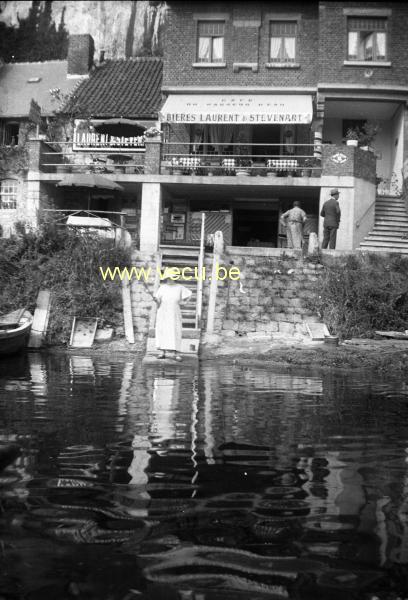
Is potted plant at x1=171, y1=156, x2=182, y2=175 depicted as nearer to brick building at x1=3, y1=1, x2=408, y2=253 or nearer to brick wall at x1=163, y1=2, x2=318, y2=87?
brick building at x1=3, y1=1, x2=408, y2=253

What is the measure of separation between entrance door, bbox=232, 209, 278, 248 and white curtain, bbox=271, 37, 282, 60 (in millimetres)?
5763

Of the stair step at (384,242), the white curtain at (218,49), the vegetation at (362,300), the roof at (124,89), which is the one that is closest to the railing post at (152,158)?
the roof at (124,89)

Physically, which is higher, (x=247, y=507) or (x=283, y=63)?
(x=283, y=63)

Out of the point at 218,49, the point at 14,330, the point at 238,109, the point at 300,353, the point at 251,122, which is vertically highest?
the point at 218,49

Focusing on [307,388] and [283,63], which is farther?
[283,63]

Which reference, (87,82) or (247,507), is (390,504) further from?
(87,82)

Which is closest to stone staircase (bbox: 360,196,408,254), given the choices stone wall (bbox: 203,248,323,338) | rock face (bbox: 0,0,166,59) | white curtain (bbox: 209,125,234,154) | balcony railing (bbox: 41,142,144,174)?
stone wall (bbox: 203,248,323,338)

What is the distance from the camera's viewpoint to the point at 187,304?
16.6 metres

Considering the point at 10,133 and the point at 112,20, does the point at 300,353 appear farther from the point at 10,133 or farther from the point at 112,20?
the point at 112,20

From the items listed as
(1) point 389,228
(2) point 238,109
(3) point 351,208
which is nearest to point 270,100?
(2) point 238,109

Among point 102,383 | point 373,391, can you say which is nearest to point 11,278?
point 102,383

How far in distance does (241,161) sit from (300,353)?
11130 millimetres

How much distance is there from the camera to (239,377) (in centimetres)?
1063

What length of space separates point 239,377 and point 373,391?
7.81 feet
